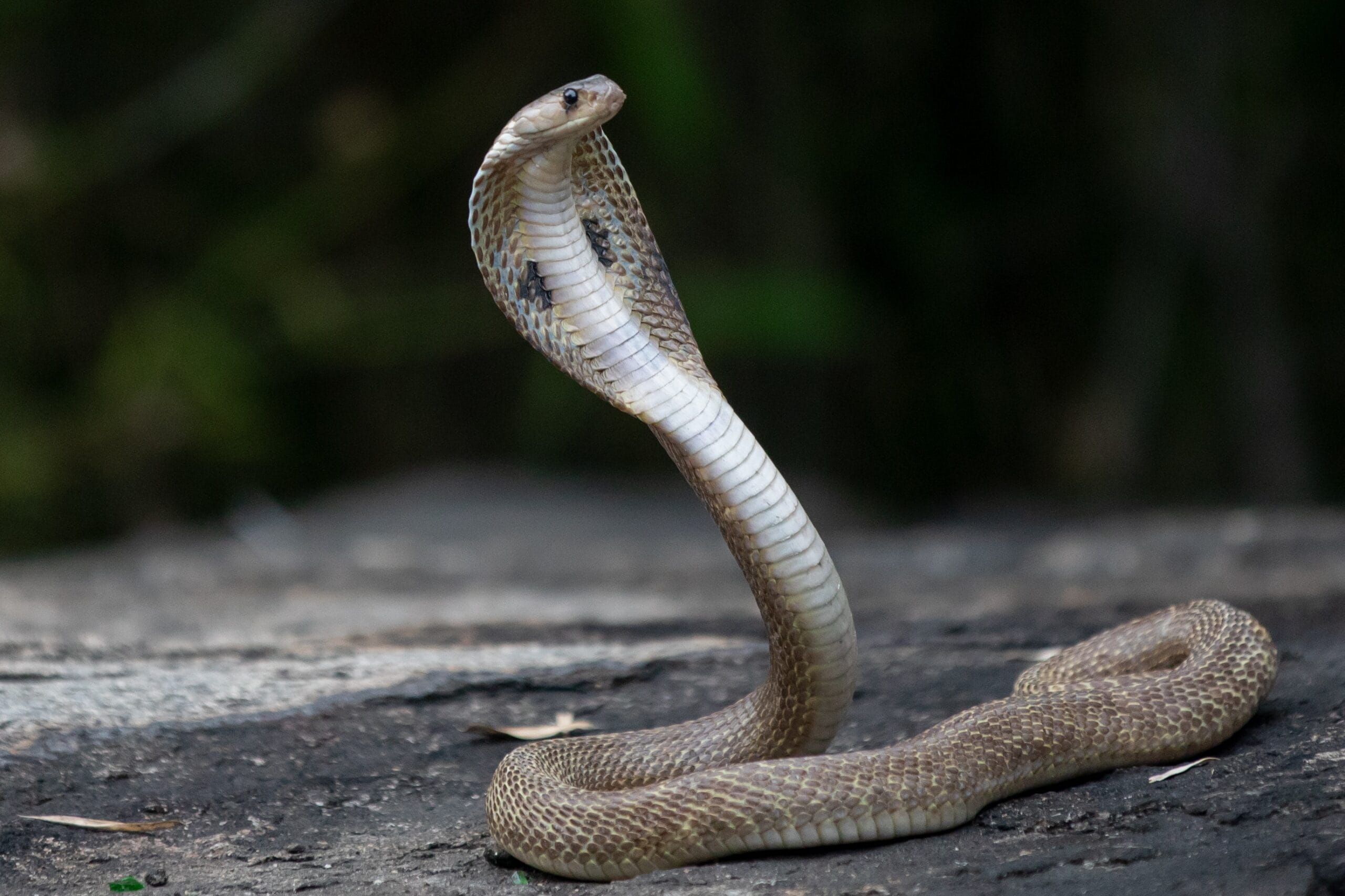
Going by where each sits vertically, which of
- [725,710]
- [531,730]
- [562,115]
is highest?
[562,115]

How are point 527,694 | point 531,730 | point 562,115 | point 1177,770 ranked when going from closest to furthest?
point 562,115 < point 1177,770 < point 531,730 < point 527,694

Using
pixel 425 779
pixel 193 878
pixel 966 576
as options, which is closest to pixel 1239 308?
pixel 966 576

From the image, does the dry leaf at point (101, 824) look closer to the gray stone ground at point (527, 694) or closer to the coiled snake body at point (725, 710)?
the gray stone ground at point (527, 694)


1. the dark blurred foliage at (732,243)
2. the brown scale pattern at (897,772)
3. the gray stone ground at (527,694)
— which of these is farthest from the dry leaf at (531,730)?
the dark blurred foliage at (732,243)

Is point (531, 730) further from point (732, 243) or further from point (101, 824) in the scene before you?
point (732, 243)

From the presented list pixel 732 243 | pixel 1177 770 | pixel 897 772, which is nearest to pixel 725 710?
pixel 897 772

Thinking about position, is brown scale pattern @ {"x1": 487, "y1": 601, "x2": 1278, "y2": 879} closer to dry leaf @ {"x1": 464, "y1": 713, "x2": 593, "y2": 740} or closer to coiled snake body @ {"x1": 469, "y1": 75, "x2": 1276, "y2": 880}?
coiled snake body @ {"x1": 469, "y1": 75, "x2": 1276, "y2": 880}

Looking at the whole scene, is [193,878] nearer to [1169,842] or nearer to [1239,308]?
[1169,842]
